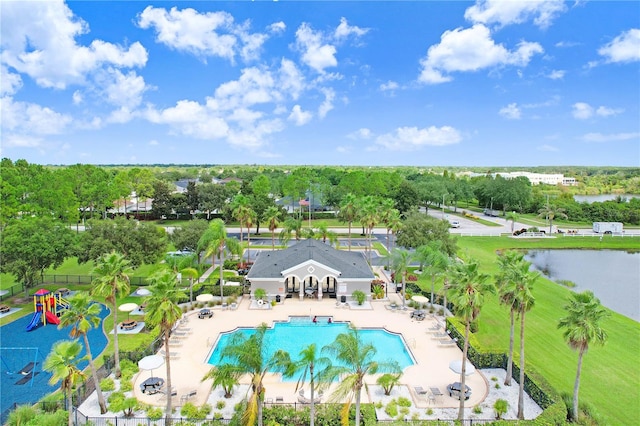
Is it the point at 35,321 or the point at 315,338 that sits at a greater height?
the point at 35,321

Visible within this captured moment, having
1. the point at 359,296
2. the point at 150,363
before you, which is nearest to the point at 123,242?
the point at 150,363

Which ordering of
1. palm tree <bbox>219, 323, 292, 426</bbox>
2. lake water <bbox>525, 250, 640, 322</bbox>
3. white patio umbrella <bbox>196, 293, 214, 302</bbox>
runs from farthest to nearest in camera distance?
lake water <bbox>525, 250, 640, 322</bbox>, white patio umbrella <bbox>196, 293, 214, 302</bbox>, palm tree <bbox>219, 323, 292, 426</bbox>

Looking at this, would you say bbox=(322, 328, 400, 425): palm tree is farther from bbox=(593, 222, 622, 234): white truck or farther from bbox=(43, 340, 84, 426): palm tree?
bbox=(593, 222, 622, 234): white truck

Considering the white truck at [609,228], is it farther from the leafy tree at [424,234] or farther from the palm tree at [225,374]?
the palm tree at [225,374]

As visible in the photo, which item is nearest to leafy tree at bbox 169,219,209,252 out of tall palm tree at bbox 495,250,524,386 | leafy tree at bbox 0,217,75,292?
leafy tree at bbox 0,217,75,292

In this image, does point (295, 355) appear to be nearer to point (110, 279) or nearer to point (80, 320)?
point (110, 279)

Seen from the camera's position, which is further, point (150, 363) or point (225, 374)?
point (150, 363)
